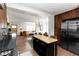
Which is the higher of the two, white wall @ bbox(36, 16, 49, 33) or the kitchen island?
white wall @ bbox(36, 16, 49, 33)

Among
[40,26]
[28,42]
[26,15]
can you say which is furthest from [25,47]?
[26,15]

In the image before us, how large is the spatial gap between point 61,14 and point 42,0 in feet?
2.28

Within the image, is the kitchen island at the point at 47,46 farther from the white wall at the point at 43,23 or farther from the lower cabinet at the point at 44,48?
the white wall at the point at 43,23

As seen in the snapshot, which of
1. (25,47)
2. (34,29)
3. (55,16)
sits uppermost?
(55,16)

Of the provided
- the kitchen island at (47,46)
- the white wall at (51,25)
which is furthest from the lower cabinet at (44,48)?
the white wall at (51,25)

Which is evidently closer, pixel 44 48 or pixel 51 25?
pixel 51 25

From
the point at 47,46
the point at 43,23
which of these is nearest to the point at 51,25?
the point at 43,23

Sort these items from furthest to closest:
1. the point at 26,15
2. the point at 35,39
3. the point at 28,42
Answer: the point at 35,39
the point at 28,42
the point at 26,15

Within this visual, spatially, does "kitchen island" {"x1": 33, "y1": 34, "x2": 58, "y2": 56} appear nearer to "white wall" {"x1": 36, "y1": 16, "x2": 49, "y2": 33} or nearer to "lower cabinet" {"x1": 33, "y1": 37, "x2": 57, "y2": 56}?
"lower cabinet" {"x1": 33, "y1": 37, "x2": 57, "y2": 56}

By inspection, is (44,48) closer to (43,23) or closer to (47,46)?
(47,46)

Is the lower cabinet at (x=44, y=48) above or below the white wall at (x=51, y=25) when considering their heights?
below

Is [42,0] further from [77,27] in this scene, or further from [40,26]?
[77,27]

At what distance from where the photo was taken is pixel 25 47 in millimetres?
1586

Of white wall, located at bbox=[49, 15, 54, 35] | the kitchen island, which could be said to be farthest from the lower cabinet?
white wall, located at bbox=[49, 15, 54, 35]
